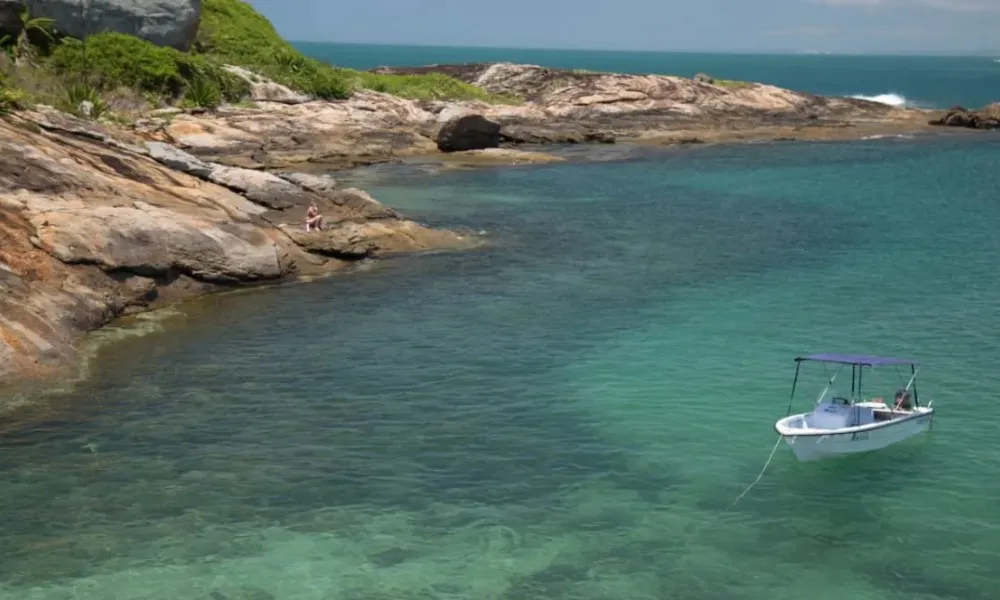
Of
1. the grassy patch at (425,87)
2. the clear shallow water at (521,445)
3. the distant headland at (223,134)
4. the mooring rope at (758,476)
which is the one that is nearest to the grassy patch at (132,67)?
the distant headland at (223,134)

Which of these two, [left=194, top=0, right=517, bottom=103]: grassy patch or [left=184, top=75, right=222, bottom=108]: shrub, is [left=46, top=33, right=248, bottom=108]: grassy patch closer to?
A: [left=184, top=75, right=222, bottom=108]: shrub

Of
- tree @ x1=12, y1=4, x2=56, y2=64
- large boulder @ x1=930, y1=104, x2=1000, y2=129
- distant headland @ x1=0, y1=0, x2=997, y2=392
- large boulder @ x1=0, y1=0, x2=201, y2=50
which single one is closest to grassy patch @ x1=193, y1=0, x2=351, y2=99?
distant headland @ x1=0, y1=0, x2=997, y2=392

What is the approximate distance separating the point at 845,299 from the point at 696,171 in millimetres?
35538

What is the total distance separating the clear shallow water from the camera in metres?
19.2

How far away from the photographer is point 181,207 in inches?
1508

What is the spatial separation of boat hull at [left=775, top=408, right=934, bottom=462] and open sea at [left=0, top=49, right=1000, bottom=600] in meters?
0.36

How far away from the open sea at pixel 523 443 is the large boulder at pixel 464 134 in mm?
32987

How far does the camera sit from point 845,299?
37156mm

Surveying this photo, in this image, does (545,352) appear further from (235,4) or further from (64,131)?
(235,4)

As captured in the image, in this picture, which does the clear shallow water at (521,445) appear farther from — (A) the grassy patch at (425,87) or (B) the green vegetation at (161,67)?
(A) the grassy patch at (425,87)

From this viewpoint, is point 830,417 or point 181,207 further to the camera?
point 181,207

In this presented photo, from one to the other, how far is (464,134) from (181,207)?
1587 inches

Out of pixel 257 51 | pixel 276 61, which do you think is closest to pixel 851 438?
pixel 276 61

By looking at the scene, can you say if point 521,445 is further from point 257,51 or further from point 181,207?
point 257,51
